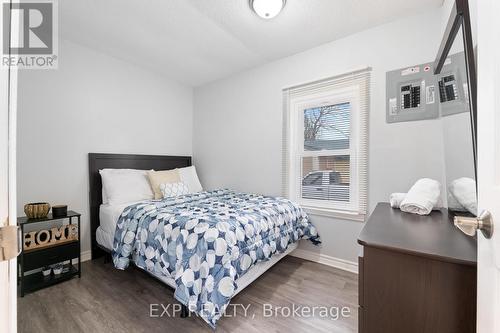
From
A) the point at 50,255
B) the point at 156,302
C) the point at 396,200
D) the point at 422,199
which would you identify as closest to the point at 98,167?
the point at 50,255

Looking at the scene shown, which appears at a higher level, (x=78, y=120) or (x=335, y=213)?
(x=78, y=120)

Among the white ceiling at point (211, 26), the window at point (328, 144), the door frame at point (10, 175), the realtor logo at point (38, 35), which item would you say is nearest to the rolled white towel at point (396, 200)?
the window at point (328, 144)

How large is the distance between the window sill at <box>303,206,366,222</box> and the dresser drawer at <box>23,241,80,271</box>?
2.49m

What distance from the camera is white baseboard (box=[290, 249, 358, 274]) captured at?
2.33 meters

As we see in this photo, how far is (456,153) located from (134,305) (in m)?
Answer: 2.47

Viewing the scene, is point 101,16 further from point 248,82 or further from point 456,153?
point 456,153

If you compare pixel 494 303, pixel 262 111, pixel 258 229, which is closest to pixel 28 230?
pixel 258 229

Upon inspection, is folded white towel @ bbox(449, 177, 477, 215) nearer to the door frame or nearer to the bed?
the bed

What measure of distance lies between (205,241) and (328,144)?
1.83 meters

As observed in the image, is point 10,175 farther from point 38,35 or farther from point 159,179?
point 38,35

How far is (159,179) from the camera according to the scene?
2854mm

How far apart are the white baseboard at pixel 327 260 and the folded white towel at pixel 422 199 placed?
1.13 m

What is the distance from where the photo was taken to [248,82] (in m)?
3.19

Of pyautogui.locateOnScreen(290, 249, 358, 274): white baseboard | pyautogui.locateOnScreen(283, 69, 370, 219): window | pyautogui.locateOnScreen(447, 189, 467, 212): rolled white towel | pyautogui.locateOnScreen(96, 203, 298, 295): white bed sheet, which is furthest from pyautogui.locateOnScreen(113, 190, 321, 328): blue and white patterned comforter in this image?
pyautogui.locateOnScreen(447, 189, 467, 212): rolled white towel
